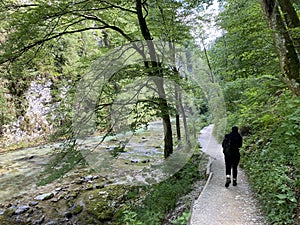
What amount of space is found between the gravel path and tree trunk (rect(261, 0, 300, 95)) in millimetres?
2473

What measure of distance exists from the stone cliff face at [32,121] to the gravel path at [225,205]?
37.0 ft

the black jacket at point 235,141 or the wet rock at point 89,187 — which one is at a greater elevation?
the black jacket at point 235,141

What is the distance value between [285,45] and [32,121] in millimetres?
14925

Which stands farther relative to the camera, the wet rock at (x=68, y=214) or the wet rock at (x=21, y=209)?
the wet rock at (x=21, y=209)

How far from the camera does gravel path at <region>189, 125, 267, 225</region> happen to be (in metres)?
3.59

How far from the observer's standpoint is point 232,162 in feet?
15.8

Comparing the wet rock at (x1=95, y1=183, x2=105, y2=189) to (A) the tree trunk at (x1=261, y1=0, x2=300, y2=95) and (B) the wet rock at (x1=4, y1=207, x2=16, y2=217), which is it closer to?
(B) the wet rock at (x1=4, y1=207, x2=16, y2=217)

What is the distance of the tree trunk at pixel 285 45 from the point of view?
15.2ft

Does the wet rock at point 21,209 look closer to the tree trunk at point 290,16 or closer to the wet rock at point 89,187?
the wet rock at point 89,187

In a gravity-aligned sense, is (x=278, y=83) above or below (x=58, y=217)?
above

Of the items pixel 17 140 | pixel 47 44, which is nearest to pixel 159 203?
pixel 47 44

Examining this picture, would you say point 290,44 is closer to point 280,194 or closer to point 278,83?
point 278,83

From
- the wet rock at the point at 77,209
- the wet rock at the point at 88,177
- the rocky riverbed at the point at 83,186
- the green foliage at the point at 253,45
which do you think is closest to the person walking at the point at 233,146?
the rocky riverbed at the point at 83,186

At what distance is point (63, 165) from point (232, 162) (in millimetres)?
3679
